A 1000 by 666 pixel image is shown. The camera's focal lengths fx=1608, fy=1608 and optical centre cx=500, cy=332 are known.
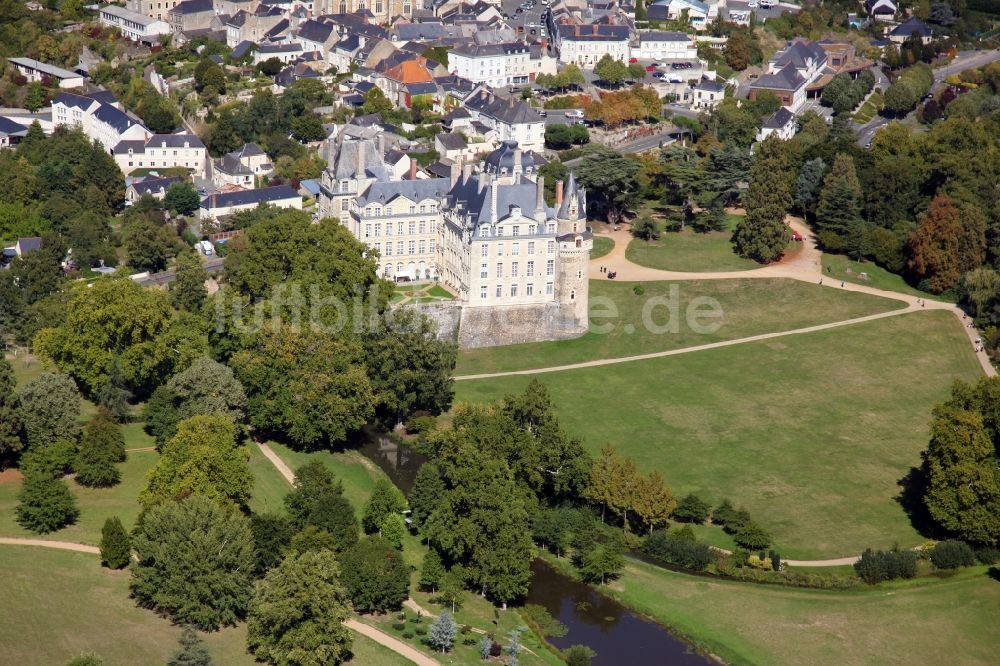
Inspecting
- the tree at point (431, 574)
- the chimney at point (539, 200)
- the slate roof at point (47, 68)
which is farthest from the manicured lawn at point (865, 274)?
the slate roof at point (47, 68)

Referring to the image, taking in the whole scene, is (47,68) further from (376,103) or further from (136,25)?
(376,103)

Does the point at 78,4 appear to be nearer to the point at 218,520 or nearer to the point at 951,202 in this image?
the point at 951,202

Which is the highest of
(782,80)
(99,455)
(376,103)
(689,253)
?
(782,80)

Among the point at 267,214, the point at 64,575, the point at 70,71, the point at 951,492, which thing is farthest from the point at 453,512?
the point at 70,71

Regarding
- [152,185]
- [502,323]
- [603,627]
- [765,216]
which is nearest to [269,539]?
[603,627]

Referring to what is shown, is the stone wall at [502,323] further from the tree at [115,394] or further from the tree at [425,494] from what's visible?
the tree at [425,494]

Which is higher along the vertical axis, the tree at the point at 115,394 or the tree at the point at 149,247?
the tree at the point at 149,247
